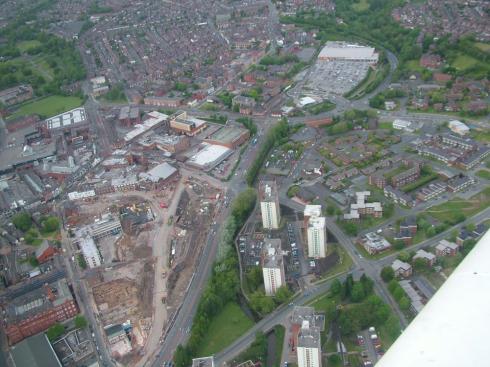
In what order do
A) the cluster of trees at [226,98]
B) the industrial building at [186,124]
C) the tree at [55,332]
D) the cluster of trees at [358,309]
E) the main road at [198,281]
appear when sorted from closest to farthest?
the cluster of trees at [358,309], the main road at [198,281], the tree at [55,332], the industrial building at [186,124], the cluster of trees at [226,98]

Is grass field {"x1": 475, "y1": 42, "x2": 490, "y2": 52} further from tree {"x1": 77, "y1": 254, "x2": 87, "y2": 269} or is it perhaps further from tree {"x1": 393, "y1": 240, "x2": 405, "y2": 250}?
tree {"x1": 77, "y1": 254, "x2": 87, "y2": 269}

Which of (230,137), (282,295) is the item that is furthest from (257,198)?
(282,295)

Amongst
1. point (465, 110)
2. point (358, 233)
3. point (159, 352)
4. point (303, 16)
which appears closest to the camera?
point (159, 352)

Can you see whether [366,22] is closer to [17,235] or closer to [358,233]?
[358,233]

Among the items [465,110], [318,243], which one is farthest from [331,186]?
[465,110]

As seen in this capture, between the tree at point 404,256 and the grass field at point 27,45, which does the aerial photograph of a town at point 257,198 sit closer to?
the tree at point 404,256

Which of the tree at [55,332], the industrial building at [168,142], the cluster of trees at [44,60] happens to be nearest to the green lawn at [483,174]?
the industrial building at [168,142]

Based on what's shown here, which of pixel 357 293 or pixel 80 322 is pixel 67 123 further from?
pixel 357 293

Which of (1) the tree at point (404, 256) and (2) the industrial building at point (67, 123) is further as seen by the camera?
(2) the industrial building at point (67, 123)
